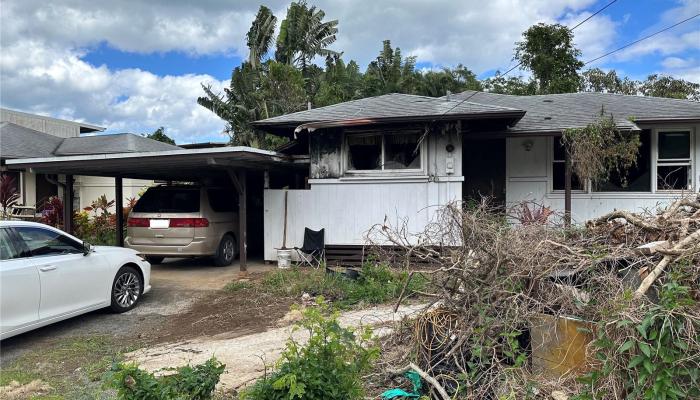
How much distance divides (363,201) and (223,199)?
321 cm

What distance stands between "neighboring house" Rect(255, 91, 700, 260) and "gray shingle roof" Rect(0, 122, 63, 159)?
1042cm

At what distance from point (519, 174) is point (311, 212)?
205 inches

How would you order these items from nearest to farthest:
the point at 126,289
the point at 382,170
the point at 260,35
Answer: the point at 126,289 < the point at 382,170 < the point at 260,35

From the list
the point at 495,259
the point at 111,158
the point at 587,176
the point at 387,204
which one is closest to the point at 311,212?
the point at 387,204

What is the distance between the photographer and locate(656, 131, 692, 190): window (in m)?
11.4

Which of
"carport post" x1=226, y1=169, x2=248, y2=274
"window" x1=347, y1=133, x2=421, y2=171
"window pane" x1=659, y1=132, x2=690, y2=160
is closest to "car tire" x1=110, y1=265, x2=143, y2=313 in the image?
"carport post" x1=226, y1=169, x2=248, y2=274

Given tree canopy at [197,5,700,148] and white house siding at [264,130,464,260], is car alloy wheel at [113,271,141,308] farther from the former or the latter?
tree canopy at [197,5,700,148]

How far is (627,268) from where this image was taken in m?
3.74

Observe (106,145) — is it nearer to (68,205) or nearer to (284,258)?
(68,205)

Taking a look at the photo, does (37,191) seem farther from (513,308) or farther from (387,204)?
(513,308)

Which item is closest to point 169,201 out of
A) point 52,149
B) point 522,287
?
point 522,287

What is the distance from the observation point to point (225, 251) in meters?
11.0

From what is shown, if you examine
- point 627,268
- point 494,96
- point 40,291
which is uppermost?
point 494,96

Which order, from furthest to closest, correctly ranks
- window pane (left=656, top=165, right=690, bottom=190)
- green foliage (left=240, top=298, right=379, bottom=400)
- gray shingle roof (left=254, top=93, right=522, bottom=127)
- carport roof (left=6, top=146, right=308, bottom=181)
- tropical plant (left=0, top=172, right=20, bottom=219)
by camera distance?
tropical plant (left=0, top=172, right=20, bottom=219) < window pane (left=656, top=165, right=690, bottom=190) < gray shingle roof (left=254, top=93, right=522, bottom=127) < carport roof (left=6, top=146, right=308, bottom=181) < green foliage (left=240, top=298, right=379, bottom=400)
